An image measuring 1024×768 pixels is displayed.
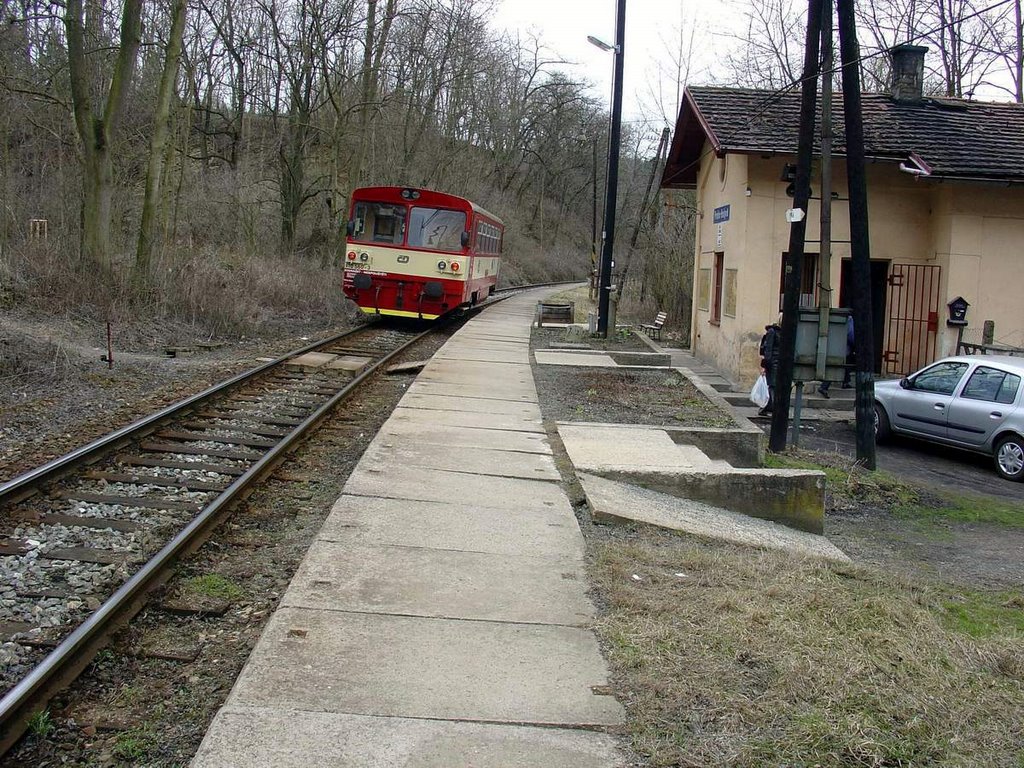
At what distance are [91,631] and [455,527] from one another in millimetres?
2703

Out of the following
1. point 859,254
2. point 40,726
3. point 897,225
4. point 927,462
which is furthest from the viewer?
point 897,225

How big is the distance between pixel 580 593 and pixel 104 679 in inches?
97.8

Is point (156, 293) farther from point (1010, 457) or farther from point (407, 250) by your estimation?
point (1010, 457)

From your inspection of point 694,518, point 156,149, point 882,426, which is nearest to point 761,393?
point 882,426

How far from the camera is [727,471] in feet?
28.3

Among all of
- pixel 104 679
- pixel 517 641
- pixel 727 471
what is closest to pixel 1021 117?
pixel 727 471

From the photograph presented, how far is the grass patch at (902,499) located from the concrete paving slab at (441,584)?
4684 mm

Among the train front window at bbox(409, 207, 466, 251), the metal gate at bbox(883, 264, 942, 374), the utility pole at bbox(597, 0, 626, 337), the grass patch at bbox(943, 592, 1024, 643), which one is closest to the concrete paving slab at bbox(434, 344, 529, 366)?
the train front window at bbox(409, 207, 466, 251)

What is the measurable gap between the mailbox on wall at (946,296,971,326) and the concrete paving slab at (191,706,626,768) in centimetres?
1447

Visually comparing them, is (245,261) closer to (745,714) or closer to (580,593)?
(580,593)

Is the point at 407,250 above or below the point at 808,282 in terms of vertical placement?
above

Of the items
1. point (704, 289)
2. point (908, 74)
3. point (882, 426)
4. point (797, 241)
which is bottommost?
point (882, 426)

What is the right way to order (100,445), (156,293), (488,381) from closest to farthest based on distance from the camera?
(100,445)
(488,381)
(156,293)

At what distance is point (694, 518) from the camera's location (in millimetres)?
7770
